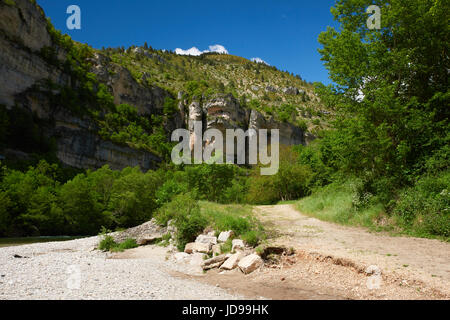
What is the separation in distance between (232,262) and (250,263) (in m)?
0.69

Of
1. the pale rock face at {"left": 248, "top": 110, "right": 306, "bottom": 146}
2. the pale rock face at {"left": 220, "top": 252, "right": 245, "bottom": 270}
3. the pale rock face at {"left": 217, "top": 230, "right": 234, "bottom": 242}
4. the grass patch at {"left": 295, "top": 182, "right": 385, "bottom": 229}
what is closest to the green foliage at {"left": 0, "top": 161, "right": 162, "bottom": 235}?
the grass patch at {"left": 295, "top": 182, "right": 385, "bottom": 229}

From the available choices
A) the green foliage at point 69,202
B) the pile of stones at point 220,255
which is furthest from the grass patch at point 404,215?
the green foliage at point 69,202

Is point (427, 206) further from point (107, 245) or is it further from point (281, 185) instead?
point (281, 185)

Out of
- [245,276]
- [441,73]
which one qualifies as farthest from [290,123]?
[245,276]

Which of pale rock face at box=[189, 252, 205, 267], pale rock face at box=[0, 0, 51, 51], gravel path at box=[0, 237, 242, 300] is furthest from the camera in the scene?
pale rock face at box=[0, 0, 51, 51]

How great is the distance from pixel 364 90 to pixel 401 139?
8.37 ft

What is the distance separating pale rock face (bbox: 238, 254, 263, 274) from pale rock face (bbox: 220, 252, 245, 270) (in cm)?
22

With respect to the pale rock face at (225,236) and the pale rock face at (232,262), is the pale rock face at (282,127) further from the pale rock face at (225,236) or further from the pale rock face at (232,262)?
the pale rock face at (232,262)

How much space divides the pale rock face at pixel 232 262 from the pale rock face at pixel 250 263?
8.6 inches

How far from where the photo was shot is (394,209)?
1102 centimetres

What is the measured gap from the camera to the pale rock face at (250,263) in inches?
312

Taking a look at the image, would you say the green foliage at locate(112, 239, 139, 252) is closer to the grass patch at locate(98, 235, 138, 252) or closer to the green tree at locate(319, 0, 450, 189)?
the grass patch at locate(98, 235, 138, 252)

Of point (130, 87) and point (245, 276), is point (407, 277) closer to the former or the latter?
point (245, 276)

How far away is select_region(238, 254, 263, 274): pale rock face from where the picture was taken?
26.0 ft
